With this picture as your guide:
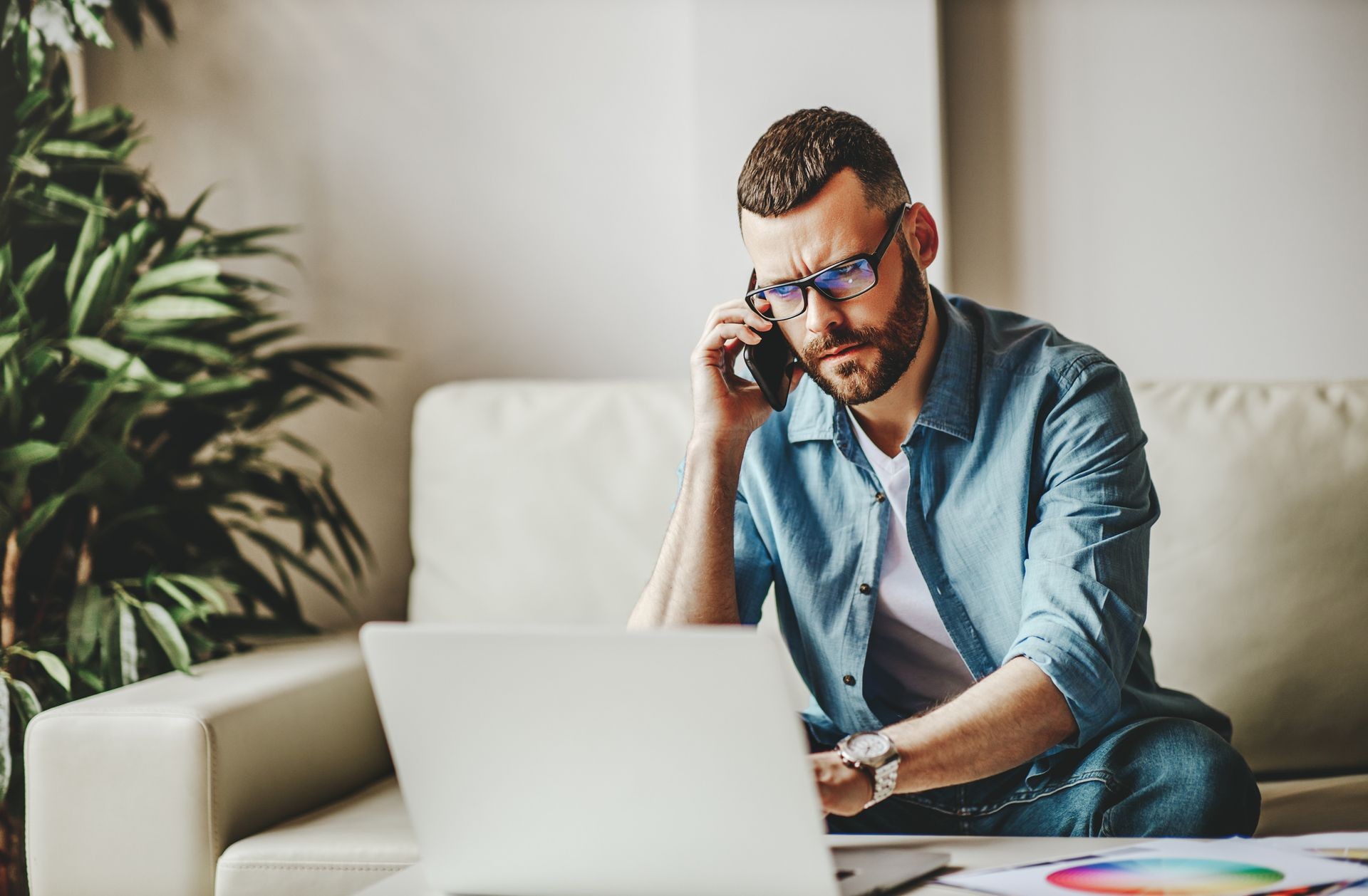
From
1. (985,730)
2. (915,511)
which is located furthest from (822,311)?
(985,730)

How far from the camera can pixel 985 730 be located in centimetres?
108

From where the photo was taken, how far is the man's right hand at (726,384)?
1.50 meters

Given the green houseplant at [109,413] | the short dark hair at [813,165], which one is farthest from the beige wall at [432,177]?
the short dark hair at [813,165]

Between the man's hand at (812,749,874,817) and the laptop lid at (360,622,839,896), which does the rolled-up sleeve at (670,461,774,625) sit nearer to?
the man's hand at (812,749,874,817)

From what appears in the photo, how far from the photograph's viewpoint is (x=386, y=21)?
2.40m

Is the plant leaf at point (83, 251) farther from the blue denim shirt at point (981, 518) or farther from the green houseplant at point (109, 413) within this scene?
the blue denim shirt at point (981, 518)

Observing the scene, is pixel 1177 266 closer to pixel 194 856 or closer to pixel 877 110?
pixel 877 110

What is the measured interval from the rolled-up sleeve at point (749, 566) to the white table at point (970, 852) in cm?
59

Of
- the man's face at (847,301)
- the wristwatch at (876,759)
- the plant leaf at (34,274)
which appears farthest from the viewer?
the plant leaf at (34,274)

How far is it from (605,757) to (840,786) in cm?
26

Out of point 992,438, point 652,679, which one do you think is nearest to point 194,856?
point 652,679

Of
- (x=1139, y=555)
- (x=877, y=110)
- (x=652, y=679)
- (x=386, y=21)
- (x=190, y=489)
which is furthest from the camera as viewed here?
(x=386, y=21)

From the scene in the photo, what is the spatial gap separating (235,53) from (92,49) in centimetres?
30

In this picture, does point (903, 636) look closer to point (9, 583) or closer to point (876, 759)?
point (876, 759)
